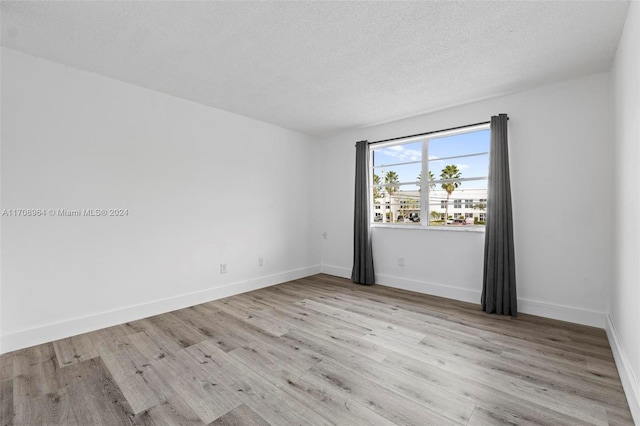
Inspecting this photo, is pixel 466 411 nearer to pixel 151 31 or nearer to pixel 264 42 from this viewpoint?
pixel 264 42

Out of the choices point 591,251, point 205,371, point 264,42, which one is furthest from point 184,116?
point 591,251

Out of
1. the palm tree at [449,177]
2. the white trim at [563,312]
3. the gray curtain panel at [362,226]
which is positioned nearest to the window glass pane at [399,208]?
the gray curtain panel at [362,226]

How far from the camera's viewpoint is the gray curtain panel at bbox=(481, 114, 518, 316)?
10.6 feet

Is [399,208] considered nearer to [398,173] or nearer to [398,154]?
[398,173]

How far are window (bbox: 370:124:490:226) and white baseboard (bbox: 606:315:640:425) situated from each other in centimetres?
167

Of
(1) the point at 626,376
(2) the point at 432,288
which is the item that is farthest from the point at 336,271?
(1) the point at 626,376

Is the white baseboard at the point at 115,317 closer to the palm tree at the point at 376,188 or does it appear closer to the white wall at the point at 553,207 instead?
the palm tree at the point at 376,188

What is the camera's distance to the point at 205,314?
329cm

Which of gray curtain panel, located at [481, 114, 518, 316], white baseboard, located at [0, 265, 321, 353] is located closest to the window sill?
gray curtain panel, located at [481, 114, 518, 316]

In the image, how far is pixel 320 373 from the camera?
210 cm

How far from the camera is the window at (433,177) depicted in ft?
12.3

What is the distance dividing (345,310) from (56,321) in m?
2.84

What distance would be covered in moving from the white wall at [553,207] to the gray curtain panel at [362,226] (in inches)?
37.1

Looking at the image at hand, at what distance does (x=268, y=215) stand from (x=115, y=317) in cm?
230
